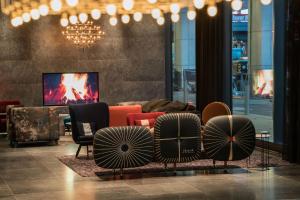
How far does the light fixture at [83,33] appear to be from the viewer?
54.3 feet

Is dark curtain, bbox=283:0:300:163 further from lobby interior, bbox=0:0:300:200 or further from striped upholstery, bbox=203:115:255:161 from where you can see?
striped upholstery, bbox=203:115:255:161

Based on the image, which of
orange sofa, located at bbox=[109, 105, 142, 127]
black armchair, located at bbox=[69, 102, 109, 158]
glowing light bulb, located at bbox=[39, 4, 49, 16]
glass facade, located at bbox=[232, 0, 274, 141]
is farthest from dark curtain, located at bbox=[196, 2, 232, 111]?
glowing light bulb, located at bbox=[39, 4, 49, 16]

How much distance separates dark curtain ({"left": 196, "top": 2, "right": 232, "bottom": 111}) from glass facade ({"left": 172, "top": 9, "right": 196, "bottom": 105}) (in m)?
2.09

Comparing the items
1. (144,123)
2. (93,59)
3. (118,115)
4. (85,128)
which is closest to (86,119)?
(85,128)

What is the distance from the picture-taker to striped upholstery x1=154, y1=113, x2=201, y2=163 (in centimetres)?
929

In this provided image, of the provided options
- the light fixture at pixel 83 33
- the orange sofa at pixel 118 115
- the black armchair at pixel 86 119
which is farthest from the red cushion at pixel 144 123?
the light fixture at pixel 83 33

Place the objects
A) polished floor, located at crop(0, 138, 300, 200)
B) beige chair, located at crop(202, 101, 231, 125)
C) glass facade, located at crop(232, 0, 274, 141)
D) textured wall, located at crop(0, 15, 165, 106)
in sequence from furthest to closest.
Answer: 1. textured wall, located at crop(0, 15, 165, 106)
2. glass facade, located at crop(232, 0, 274, 141)
3. beige chair, located at crop(202, 101, 231, 125)
4. polished floor, located at crop(0, 138, 300, 200)

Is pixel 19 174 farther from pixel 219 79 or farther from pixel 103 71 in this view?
pixel 103 71

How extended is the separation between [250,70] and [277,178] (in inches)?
173

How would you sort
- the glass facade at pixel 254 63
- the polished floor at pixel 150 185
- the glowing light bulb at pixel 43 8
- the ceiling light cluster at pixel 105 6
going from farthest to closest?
the glass facade at pixel 254 63
the glowing light bulb at pixel 43 8
the ceiling light cluster at pixel 105 6
the polished floor at pixel 150 185

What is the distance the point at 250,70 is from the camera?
43.0 ft

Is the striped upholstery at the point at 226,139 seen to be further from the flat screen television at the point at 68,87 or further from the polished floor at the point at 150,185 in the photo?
the flat screen television at the point at 68,87

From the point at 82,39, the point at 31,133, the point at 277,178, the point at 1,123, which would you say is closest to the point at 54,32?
→ the point at 82,39

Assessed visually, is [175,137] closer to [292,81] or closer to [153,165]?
[153,165]
